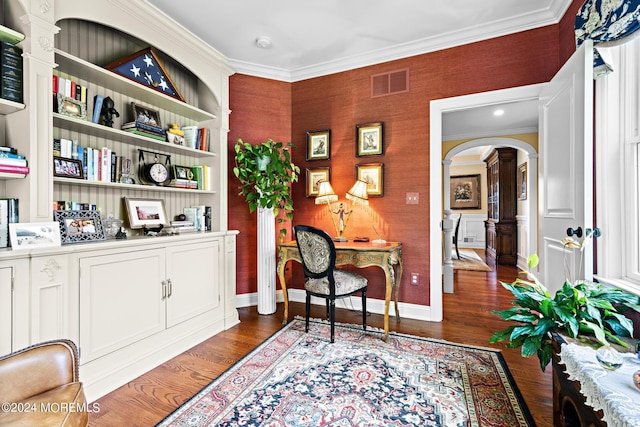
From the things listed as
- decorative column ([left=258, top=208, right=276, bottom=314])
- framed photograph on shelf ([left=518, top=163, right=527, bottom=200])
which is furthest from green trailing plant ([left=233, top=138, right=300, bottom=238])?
framed photograph on shelf ([left=518, top=163, right=527, bottom=200])

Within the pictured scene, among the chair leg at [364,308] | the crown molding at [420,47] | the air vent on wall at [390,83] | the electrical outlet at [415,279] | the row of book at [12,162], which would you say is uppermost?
the crown molding at [420,47]

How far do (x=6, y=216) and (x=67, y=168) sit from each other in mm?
422

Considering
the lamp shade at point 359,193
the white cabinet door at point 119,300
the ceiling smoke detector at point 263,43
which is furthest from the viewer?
the lamp shade at point 359,193

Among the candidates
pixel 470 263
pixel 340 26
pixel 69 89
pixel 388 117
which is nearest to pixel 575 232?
pixel 388 117

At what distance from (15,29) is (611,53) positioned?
3321mm

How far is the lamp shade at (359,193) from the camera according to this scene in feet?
9.78

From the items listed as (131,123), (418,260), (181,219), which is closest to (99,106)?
(131,123)

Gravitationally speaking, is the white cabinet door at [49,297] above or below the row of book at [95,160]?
below

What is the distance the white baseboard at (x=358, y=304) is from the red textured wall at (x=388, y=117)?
0.20 ft

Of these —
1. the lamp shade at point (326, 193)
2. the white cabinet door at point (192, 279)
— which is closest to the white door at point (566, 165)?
the lamp shade at point (326, 193)

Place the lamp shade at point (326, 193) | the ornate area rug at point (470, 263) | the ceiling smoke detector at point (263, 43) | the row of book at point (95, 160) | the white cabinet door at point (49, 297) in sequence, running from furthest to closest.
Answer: the ornate area rug at point (470, 263)
the lamp shade at point (326, 193)
the ceiling smoke detector at point (263, 43)
the row of book at point (95, 160)
the white cabinet door at point (49, 297)

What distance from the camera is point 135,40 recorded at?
246 centimetres

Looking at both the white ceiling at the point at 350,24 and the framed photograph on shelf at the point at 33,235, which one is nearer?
the framed photograph on shelf at the point at 33,235

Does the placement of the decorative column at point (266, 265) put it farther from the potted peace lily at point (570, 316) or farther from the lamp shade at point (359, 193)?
the potted peace lily at point (570, 316)
